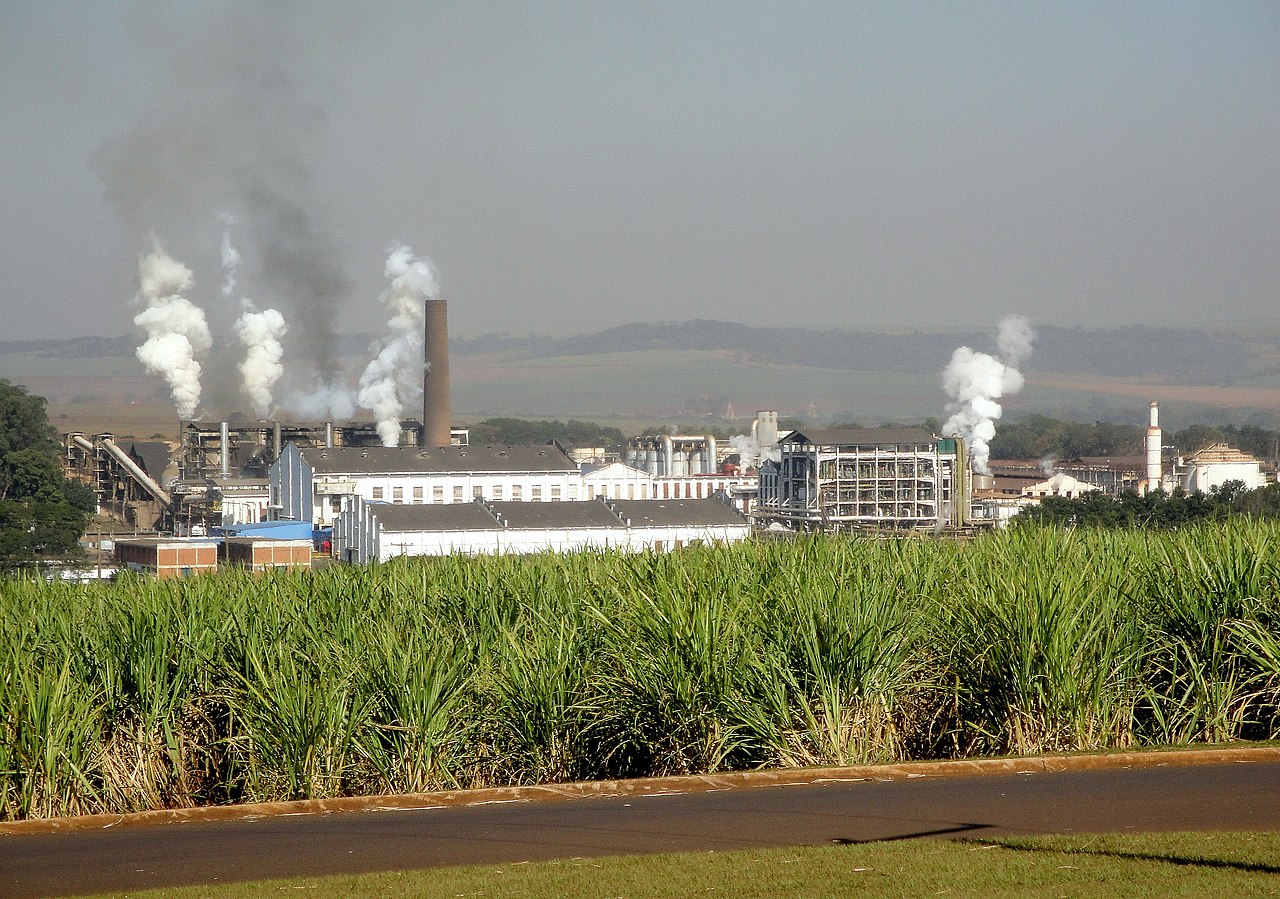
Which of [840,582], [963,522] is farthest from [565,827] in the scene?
[963,522]

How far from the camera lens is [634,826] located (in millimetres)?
10492

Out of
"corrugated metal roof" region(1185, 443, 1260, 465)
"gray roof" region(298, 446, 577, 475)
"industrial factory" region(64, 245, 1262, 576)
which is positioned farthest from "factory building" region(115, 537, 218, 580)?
"corrugated metal roof" region(1185, 443, 1260, 465)

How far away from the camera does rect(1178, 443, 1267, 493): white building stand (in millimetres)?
98312

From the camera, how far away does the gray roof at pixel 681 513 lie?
7288 cm

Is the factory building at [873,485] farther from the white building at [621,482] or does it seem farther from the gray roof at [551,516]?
the white building at [621,482]

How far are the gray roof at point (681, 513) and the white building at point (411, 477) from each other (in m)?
14.7

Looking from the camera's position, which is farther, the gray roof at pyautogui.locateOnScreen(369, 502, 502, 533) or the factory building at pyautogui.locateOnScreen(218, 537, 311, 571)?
the gray roof at pyautogui.locateOnScreen(369, 502, 502, 533)

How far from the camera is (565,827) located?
34.4 ft

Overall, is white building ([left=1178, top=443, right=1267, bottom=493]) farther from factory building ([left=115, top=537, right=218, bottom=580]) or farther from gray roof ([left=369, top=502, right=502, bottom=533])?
factory building ([left=115, top=537, right=218, bottom=580])

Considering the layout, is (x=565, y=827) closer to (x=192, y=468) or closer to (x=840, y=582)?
(x=840, y=582)

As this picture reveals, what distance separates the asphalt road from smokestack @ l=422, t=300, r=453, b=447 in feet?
324

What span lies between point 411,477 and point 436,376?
62.0 feet

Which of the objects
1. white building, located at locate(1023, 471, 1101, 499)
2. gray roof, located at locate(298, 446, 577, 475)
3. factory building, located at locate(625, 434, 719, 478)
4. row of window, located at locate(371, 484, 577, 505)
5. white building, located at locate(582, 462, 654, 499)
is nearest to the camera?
gray roof, located at locate(298, 446, 577, 475)

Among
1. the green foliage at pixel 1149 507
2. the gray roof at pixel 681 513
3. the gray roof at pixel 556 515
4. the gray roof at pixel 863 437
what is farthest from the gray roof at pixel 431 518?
the green foliage at pixel 1149 507
